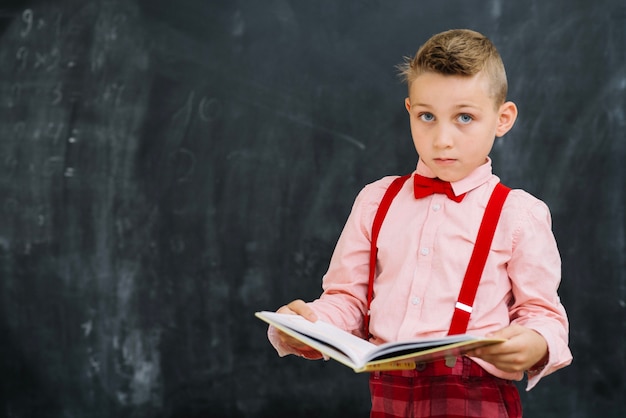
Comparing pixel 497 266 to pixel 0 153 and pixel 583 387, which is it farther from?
pixel 0 153

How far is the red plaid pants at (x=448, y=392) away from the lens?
55.4 inches

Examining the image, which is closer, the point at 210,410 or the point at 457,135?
the point at 457,135

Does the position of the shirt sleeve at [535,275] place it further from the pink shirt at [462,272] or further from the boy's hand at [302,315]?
the boy's hand at [302,315]

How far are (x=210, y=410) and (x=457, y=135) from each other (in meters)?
1.44

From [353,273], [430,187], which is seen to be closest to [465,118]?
[430,187]

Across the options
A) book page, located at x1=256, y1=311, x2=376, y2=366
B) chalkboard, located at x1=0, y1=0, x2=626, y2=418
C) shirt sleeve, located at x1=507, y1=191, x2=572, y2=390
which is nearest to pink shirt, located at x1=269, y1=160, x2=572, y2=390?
shirt sleeve, located at x1=507, y1=191, x2=572, y2=390

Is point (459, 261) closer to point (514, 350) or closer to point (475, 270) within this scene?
point (475, 270)

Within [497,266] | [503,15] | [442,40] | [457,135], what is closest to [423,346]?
[497,266]

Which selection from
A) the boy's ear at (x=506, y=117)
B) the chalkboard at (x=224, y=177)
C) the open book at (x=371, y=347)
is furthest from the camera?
the chalkboard at (x=224, y=177)

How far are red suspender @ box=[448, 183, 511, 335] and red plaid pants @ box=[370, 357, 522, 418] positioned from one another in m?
0.07

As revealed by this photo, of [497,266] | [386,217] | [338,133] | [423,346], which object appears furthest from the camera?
[338,133]

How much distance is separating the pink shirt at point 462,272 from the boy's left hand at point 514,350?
0.03 meters

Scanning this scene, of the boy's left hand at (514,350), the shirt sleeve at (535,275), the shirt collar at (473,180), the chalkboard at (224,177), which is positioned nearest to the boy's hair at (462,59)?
the shirt collar at (473,180)

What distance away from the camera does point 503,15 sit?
7.86 ft
